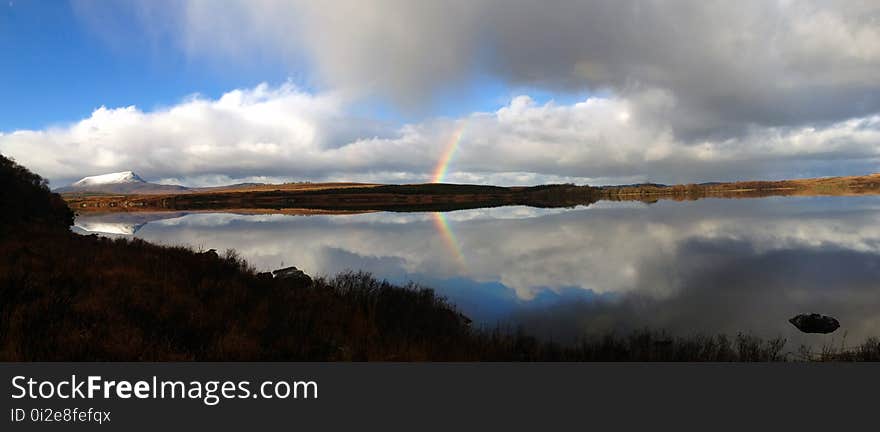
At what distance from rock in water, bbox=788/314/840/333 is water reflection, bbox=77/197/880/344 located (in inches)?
10.0

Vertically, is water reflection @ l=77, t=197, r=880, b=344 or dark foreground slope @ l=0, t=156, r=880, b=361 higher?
dark foreground slope @ l=0, t=156, r=880, b=361

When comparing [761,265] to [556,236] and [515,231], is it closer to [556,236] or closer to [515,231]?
[556,236]

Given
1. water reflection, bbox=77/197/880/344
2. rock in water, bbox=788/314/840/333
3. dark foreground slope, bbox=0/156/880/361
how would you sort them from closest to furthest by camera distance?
dark foreground slope, bbox=0/156/880/361 → rock in water, bbox=788/314/840/333 → water reflection, bbox=77/197/880/344

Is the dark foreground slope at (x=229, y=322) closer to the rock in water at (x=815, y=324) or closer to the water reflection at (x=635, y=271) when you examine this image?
the rock in water at (x=815, y=324)

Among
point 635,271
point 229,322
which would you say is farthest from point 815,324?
point 229,322

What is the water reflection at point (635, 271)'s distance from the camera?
49.2 feet

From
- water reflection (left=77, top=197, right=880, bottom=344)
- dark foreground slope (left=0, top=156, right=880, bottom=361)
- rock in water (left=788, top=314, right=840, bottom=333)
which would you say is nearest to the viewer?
dark foreground slope (left=0, top=156, right=880, bottom=361)

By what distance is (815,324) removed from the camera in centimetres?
1321

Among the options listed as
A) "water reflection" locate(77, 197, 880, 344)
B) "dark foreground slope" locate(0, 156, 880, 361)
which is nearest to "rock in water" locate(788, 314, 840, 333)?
"water reflection" locate(77, 197, 880, 344)

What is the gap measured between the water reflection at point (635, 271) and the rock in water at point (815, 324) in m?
0.25

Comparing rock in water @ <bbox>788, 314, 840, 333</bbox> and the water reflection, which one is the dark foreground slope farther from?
the water reflection

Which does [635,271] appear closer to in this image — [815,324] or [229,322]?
[815,324]

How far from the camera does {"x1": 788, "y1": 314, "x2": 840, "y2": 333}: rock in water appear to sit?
13.1 metres
